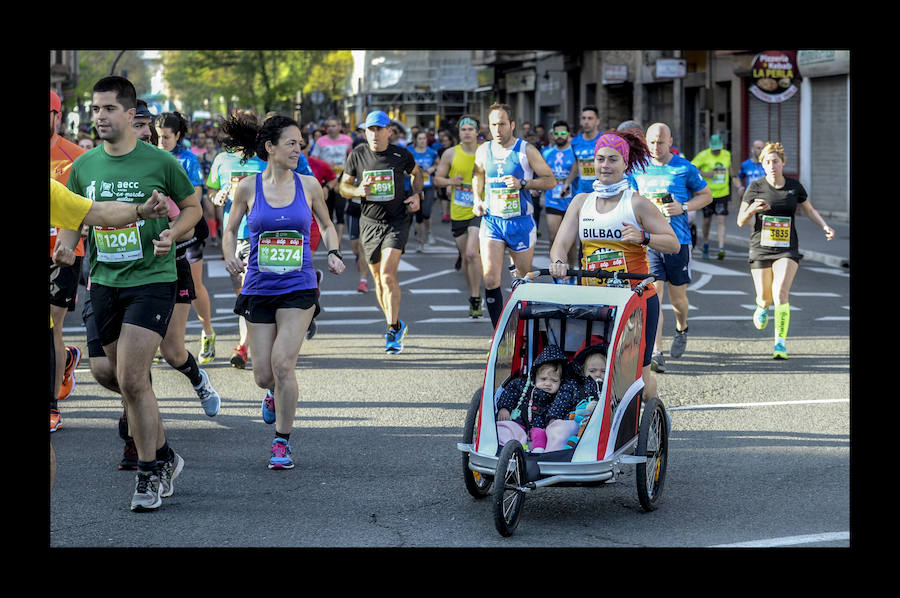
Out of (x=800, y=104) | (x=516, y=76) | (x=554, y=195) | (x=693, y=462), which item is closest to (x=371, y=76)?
(x=516, y=76)

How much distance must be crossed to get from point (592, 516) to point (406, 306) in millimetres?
8305

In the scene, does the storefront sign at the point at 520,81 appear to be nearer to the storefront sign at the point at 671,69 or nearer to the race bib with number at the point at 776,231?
the storefront sign at the point at 671,69

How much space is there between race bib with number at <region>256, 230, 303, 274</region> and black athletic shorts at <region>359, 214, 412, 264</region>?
13.3 feet

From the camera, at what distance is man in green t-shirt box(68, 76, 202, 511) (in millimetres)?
6336

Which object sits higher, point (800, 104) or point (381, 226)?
point (800, 104)

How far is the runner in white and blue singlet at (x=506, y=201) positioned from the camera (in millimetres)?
11219

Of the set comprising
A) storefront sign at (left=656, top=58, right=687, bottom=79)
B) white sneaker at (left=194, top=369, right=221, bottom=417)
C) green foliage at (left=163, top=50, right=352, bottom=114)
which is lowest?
white sneaker at (left=194, top=369, right=221, bottom=417)

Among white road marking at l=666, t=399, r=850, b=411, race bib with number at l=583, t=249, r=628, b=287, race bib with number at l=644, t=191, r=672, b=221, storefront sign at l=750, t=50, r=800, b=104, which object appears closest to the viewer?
race bib with number at l=583, t=249, r=628, b=287

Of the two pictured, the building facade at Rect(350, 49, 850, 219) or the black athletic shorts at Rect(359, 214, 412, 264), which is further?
the building facade at Rect(350, 49, 850, 219)

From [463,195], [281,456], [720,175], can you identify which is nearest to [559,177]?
[463,195]

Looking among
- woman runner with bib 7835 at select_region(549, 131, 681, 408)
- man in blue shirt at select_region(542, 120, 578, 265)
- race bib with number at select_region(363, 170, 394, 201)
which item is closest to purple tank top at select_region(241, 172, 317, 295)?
woman runner with bib 7835 at select_region(549, 131, 681, 408)

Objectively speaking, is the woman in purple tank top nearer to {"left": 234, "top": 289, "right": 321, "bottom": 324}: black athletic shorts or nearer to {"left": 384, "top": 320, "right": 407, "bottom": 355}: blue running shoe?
{"left": 234, "top": 289, "right": 321, "bottom": 324}: black athletic shorts

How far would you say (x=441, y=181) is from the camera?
12.8 metres
